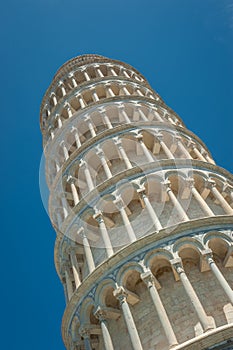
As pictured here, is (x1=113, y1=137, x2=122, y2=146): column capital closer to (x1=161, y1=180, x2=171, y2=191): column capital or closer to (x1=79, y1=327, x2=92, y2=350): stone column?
(x1=161, y1=180, x2=171, y2=191): column capital

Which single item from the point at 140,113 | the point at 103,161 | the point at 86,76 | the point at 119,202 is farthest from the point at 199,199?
the point at 86,76

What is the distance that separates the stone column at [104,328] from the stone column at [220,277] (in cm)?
329

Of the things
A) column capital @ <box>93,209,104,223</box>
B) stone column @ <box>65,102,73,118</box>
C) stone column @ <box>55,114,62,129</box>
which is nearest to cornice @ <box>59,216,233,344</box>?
column capital @ <box>93,209,104,223</box>

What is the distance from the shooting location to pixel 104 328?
43.0 feet

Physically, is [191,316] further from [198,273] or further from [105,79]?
[105,79]

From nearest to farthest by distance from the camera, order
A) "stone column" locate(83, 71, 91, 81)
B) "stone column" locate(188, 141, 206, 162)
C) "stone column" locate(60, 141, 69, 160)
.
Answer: "stone column" locate(188, 141, 206, 162) → "stone column" locate(60, 141, 69, 160) → "stone column" locate(83, 71, 91, 81)

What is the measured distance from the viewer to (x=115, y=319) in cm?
1362

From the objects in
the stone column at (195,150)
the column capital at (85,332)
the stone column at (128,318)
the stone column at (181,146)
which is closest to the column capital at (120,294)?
the stone column at (128,318)

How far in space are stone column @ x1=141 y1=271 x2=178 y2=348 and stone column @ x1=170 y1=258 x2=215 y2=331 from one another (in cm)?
73

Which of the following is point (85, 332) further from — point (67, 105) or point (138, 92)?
point (138, 92)

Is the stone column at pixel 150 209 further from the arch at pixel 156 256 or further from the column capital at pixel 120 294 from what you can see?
the column capital at pixel 120 294

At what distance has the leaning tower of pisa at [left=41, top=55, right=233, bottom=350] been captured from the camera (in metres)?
12.5

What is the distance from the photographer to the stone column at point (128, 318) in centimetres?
1179

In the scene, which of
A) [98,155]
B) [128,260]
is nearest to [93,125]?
[98,155]
